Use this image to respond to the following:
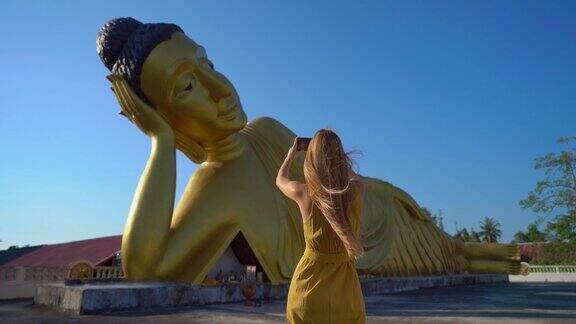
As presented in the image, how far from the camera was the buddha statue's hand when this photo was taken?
6.68 meters

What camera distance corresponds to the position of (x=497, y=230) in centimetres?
4525

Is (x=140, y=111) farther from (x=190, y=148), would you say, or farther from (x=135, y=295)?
(x=135, y=295)

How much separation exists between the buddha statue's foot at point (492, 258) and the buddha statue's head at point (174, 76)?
881cm

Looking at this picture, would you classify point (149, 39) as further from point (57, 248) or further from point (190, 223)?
point (57, 248)

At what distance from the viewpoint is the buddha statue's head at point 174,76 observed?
6809mm

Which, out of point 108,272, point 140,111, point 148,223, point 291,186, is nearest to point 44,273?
point 108,272

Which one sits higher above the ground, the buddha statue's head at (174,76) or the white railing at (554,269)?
the buddha statue's head at (174,76)

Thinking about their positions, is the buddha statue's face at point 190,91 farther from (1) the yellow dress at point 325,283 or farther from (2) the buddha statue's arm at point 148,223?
(1) the yellow dress at point 325,283

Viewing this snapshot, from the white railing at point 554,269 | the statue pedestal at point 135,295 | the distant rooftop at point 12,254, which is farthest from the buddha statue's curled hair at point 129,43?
the white railing at point 554,269

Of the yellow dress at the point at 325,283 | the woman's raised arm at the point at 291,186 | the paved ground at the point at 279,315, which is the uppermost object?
the woman's raised arm at the point at 291,186

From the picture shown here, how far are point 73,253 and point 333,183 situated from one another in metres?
17.3

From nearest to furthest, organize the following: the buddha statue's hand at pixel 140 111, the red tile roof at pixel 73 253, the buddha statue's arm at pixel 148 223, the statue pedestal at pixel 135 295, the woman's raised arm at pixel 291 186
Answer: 1. the woman's raised arm at pixel 291 186
2. the statue pedestal at pixel 135 295
3. the buddha statue's arm at pixel 148 223
4. the buddha statue's hand at pixel 140 111
5. the red tile roof at pixel 73 253

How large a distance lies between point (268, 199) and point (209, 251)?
57.2 inches

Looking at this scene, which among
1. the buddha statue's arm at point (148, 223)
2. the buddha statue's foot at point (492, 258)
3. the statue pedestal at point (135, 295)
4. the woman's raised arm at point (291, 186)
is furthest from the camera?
the buddha statue's foot at point (492, 258)
